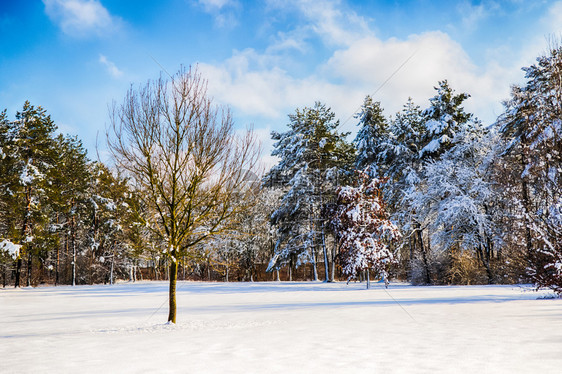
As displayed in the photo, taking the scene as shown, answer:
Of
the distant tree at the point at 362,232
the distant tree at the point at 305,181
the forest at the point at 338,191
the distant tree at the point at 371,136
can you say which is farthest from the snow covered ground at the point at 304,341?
the distant tree at the point at 371,136

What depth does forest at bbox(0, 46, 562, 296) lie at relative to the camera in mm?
9539

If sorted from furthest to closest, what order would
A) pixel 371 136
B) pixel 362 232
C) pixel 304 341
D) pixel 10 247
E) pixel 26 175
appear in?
pixel 371 136 < pixel 26 175 < pixel 10 247 < pixel 362 232 < pixel 304 341

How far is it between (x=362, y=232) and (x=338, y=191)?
105 inches

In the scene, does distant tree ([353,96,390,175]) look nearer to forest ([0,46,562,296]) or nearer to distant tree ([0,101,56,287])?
forest ([0,46,562,296])

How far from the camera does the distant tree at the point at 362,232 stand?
1945 centimetres

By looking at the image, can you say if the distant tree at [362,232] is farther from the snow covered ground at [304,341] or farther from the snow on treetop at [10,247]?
the snow on treetop at [10,247]

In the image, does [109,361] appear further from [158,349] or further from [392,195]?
[392,195]

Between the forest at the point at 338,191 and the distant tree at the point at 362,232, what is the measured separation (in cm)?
8

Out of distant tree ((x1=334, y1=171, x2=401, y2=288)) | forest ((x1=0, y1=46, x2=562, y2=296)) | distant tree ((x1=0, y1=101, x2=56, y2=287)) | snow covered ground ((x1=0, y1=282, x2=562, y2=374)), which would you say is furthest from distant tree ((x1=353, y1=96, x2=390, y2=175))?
distant tree ((x1=0, y1=101, x2=56, y2=287))

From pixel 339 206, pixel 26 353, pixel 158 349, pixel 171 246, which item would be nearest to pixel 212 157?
pixel 171 246

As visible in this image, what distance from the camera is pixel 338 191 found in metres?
20.7

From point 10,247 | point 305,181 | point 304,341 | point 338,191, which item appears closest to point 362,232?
point 338,191

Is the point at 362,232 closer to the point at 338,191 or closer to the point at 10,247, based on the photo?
the point at 338,191

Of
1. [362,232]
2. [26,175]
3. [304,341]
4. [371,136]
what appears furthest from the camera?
[371,136]
